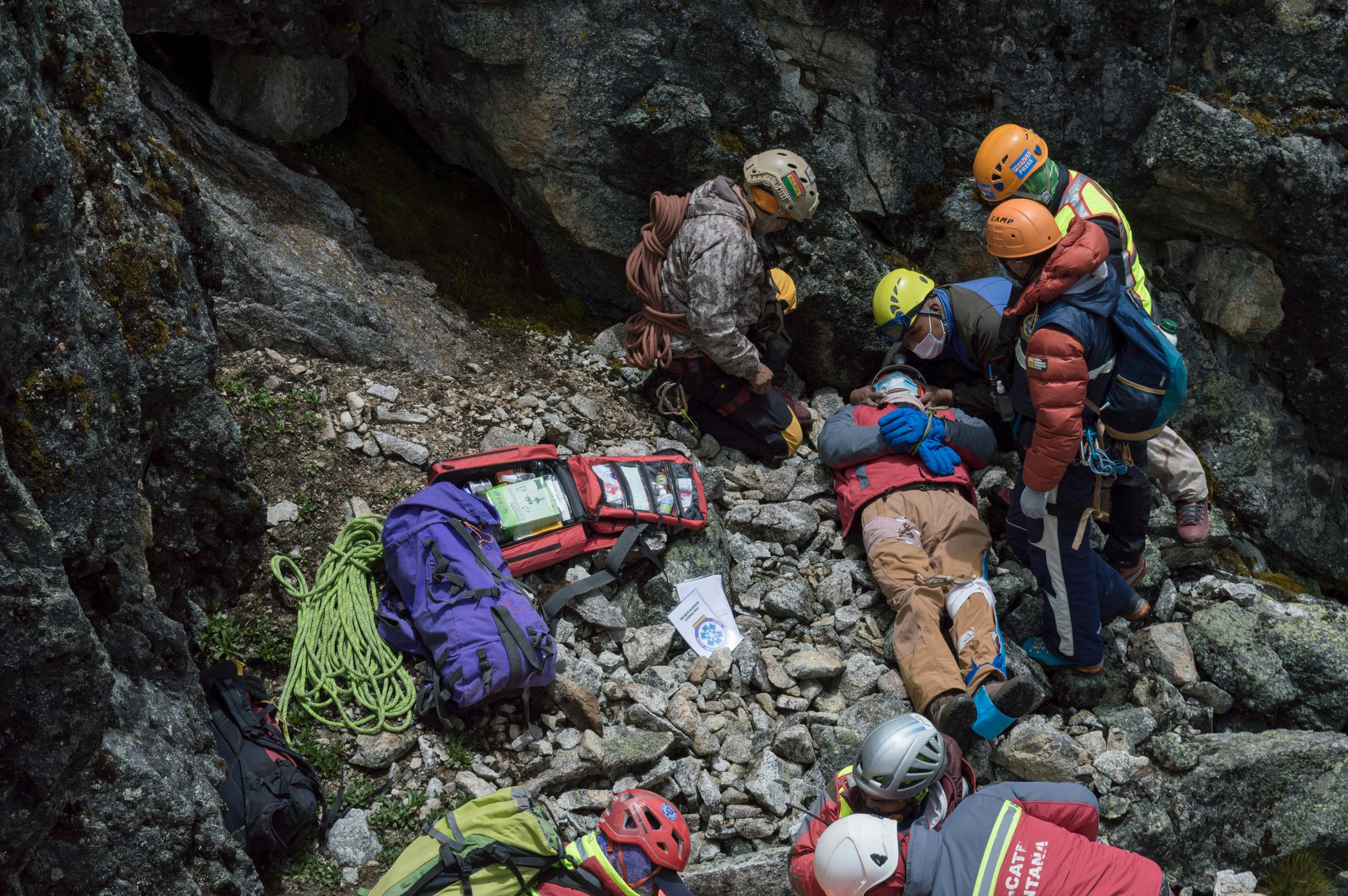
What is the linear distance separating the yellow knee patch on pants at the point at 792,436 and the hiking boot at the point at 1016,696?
2949 millimetres

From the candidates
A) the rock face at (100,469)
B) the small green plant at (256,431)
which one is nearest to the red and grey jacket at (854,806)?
the rock face at (100,469)

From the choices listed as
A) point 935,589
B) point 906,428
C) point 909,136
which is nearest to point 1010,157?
point 906,428

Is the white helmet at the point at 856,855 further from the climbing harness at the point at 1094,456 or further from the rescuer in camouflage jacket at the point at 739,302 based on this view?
the rescuer in camouflage jacket at the point at 739,302

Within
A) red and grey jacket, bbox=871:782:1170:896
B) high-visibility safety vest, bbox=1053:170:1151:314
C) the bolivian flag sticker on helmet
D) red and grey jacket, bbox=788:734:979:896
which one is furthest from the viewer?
the bolivian flag sticker on helmet

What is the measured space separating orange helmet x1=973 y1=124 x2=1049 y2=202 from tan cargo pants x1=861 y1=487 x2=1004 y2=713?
2.37 meters

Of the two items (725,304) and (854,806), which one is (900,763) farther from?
(725,304)

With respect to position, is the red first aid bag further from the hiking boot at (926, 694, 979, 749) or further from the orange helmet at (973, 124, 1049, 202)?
the orange helmet at (973, 124, 1049, 202)

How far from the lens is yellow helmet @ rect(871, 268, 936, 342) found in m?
8.34

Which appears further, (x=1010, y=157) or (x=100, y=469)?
(x=1010, y=157)

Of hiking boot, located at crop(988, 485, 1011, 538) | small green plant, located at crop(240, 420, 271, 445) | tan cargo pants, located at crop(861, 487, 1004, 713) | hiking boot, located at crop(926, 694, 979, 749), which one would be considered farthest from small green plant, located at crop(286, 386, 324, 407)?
hiking boot, located at crop(988, 485, 1011, 538)

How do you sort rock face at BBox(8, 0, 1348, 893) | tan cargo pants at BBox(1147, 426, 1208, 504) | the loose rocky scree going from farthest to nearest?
tan cargo pants at BBox(1147, 426, 1208, 504), the loose rocky scree, rock face at BBox(8, 0, 1348, 893)

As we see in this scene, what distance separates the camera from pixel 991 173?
22.6 ft

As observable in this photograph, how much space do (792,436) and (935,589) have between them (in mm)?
2126

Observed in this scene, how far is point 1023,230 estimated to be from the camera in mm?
5922
